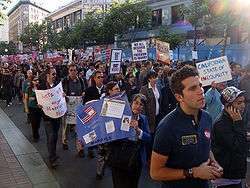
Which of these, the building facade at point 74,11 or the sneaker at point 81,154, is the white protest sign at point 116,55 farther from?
the building facade at point 74,11

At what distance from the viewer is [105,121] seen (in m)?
5.33

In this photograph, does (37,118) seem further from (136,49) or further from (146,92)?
(136,49)

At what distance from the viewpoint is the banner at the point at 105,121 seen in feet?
17.0

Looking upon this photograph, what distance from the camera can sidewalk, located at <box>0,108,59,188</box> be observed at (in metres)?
7.09

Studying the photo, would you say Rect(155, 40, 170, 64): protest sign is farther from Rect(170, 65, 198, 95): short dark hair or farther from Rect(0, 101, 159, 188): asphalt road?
Rect(170, 65, 198, 95): short dark hair

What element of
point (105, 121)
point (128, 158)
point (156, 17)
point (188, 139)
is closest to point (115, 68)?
point (105, 121)

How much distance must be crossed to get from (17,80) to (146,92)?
12.2m

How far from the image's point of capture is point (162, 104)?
8500 mm

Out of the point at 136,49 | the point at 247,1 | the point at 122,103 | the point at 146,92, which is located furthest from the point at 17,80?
the point at 122,103

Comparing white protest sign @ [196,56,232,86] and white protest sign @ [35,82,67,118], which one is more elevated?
white protest sign @ [196,56,232,86]

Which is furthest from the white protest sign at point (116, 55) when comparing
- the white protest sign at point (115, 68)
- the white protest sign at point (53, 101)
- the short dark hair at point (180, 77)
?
the short dark hair at point (180, 77)

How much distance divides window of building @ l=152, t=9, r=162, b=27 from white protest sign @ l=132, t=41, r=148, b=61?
111ft

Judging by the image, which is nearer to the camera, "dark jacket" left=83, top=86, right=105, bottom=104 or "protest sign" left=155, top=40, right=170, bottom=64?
"dark jacket" left=83, top=86, right=105, bottom=104

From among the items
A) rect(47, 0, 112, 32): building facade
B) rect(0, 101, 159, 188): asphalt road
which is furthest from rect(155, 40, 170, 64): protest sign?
rect(47, 0, 112, 32): building facade
